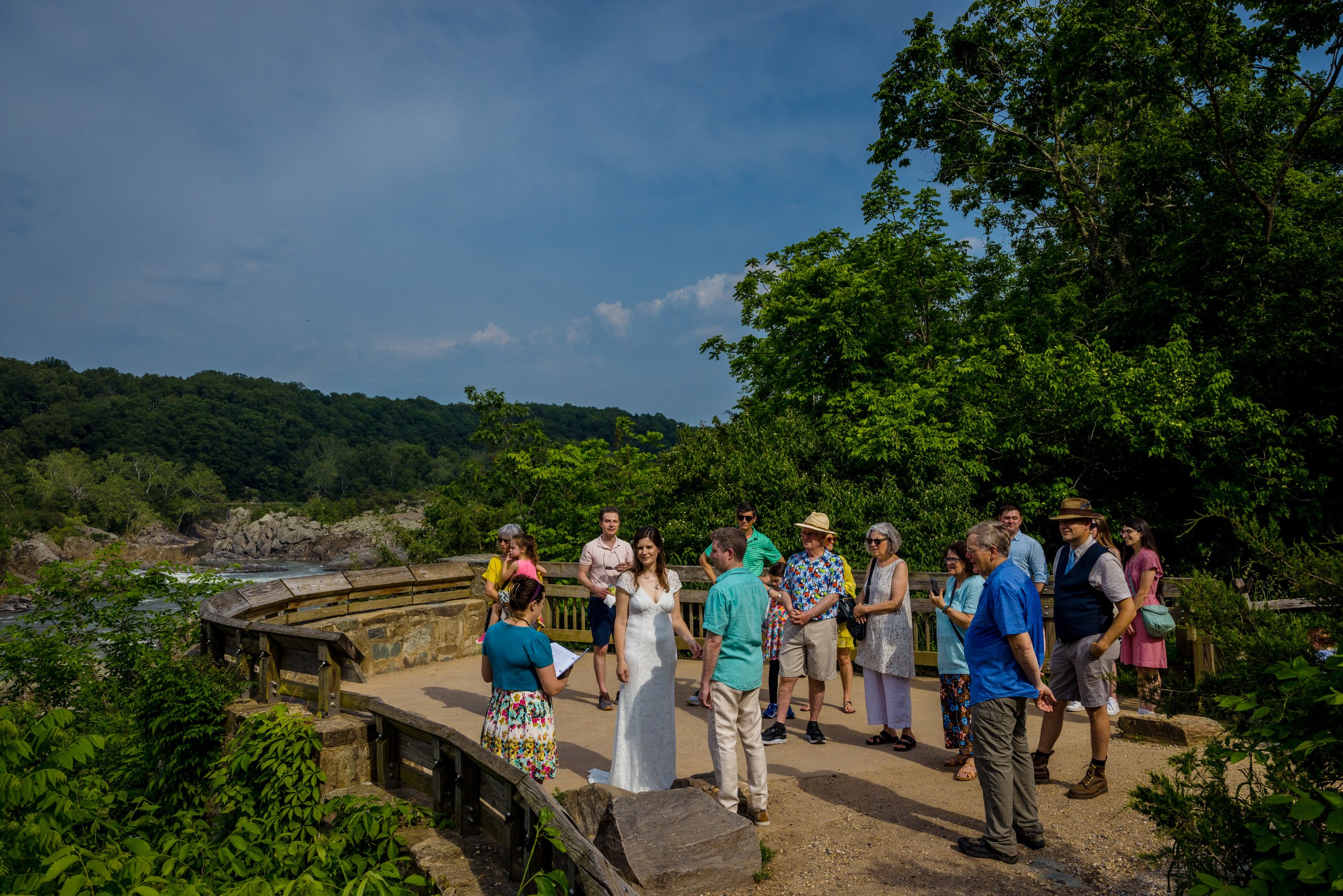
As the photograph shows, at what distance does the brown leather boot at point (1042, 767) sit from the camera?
5492mm

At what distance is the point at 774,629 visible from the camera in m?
6.82

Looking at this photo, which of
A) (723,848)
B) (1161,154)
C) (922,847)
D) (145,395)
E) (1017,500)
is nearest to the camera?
(723,848)

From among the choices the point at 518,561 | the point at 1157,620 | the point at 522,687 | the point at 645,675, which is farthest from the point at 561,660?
the point at 1157,620

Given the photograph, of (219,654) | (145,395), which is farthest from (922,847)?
(145,395)

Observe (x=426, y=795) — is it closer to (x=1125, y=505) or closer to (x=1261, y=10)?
(x=1125, y=505)

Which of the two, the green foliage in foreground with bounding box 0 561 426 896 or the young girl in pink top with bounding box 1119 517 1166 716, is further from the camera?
the young girl in pink top with bounding box 1119 517 1166 716

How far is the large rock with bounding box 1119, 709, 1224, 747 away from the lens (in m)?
6.05

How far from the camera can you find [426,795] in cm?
484

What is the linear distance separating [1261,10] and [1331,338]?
564 cm

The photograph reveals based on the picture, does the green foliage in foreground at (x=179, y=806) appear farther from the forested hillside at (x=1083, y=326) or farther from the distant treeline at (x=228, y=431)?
A: the distant treeline at (x=228, y=431)

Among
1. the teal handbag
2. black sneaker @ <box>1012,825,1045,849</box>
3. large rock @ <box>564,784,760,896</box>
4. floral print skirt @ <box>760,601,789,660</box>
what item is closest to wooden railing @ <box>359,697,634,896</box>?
large rock @ <box>564,784,760,896</box>

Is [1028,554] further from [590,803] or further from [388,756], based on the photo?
[388,756]

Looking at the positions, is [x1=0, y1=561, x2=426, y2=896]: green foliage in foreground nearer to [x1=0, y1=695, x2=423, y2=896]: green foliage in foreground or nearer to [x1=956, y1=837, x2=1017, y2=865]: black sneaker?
[x1=0, y1=695, x2=423, y2=896]: green foliage in foreground

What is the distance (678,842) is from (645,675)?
4.03ft
